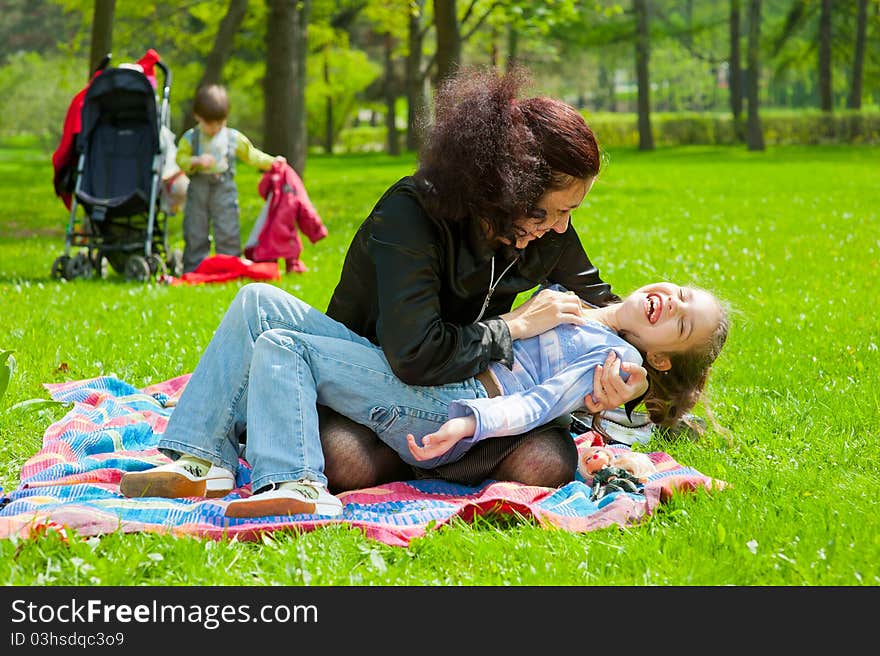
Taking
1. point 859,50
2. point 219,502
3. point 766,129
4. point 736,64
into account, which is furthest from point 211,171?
point 766,129

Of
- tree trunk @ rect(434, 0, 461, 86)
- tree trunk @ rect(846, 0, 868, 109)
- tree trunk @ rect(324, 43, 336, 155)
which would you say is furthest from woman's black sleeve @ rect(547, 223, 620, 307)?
tree trunk @ rect(324, 43, 336, 155)

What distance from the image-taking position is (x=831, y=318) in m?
7.47

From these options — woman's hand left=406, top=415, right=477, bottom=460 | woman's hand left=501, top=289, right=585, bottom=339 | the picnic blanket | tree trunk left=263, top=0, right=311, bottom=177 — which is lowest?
the picnic blanket

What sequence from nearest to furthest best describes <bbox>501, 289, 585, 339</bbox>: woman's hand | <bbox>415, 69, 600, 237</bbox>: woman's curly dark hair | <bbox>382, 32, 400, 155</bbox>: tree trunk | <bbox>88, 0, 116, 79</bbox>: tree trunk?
<bbox>415, 69, 600, 237</bbox>: woman's curly dark hair < <bbox>501, 289, 585, 339</bbox>: woman's hand < <bbox>88, 0, 116, 79</bbox>: tree trunk < <bbox>382, 32, 400, 155</bbox>: tree trunk

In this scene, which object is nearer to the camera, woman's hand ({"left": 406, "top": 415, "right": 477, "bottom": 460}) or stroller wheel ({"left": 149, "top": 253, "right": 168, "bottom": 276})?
woman's hand ({"left": 406, "top": 415, "right": 477, "bottom": 460})

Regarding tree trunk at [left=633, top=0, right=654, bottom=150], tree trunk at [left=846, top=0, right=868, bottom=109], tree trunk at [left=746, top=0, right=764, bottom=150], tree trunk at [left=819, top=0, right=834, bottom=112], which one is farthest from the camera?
tree trunk at [left=819, top=0, right=834, bottom=112]

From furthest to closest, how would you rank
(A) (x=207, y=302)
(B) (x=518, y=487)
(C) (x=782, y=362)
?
(A) (x=207, y=302), (C) (x=782, y=362), (B) (x=518, y=487)

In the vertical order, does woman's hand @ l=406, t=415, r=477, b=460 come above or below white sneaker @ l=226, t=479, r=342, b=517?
above

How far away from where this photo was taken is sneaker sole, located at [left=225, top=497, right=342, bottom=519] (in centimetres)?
365

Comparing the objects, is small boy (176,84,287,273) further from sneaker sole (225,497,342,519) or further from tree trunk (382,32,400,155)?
tree trunk (382,32,400,155)

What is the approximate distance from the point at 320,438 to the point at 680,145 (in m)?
43.8

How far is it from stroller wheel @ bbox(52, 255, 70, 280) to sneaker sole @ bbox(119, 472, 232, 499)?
20.9ft
